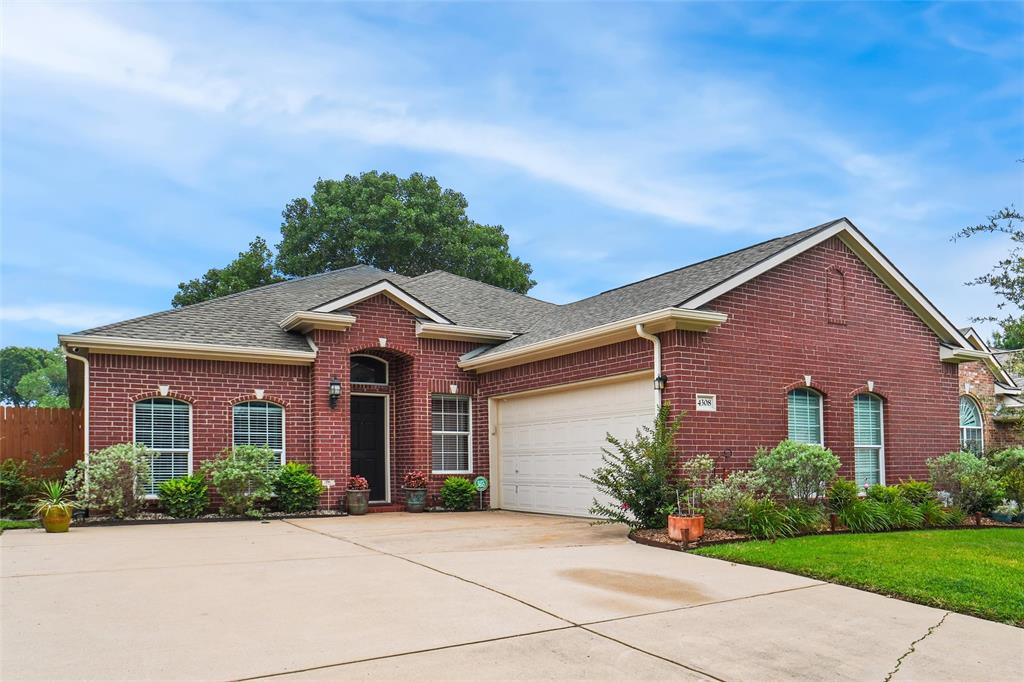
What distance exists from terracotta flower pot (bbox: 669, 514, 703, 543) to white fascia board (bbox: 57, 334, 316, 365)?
8525 millimetres

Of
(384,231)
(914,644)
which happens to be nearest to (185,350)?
(914,644)

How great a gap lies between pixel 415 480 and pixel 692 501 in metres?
6.77

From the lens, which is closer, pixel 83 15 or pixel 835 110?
pixel 83 15

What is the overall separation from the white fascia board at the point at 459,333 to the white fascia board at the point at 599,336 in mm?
520

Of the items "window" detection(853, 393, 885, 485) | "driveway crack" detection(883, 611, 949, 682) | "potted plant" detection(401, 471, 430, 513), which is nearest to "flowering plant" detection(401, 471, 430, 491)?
"potted plant" detection(401, 471, 430, 513)

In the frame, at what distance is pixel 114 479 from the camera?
540 inches

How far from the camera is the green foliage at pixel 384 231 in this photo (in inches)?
1510

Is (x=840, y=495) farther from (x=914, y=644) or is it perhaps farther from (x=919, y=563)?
(x=914, y=644)

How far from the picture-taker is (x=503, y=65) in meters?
15.6

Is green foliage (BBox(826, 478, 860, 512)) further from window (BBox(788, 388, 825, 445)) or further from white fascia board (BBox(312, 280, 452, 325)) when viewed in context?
white fascia board (BBox(312, 280, 452, 325))

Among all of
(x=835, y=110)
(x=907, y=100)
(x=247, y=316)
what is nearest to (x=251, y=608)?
(x=247, y=316)

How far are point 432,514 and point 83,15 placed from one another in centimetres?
1028

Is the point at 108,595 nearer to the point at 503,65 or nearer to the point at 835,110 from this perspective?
the point at 503,65

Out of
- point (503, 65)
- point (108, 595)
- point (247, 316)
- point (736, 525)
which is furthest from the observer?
point (247, 316)
